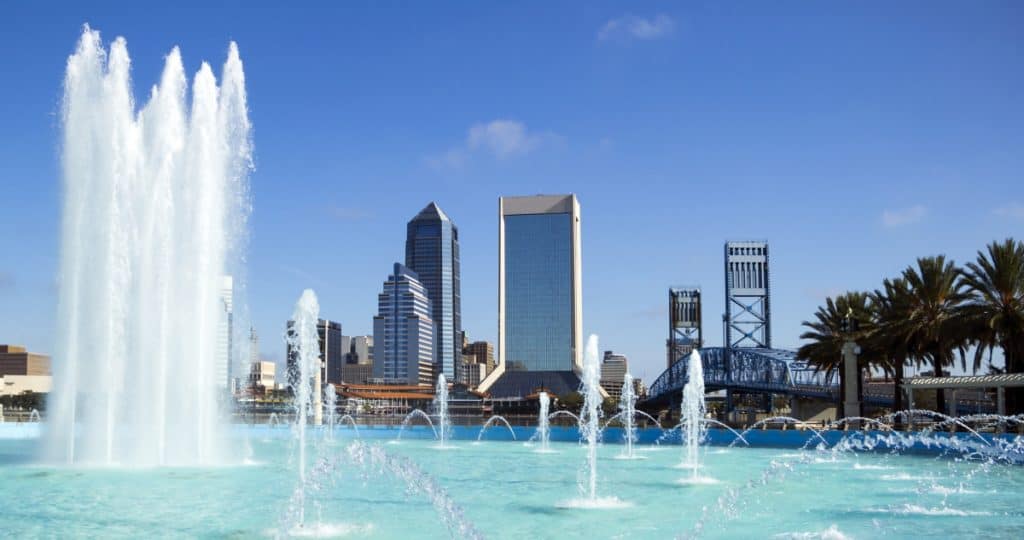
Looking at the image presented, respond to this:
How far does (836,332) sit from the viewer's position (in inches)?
2258

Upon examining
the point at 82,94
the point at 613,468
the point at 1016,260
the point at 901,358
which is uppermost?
the point at 82,94

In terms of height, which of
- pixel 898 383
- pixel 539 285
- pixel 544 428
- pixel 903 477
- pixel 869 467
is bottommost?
pixel 544 428

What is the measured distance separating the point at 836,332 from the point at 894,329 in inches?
399

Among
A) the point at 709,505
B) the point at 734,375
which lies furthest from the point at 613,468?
the point at 734,375

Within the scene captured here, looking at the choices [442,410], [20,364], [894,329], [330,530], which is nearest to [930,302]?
[894,329]

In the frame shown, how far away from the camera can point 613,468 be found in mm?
30031

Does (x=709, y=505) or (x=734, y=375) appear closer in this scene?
(x=709, y=505)

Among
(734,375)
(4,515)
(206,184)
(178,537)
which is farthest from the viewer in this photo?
(734,375)

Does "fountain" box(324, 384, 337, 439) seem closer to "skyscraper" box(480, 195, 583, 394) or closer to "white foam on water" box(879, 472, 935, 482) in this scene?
"white foam on water" box(879, 472, 935, 482)

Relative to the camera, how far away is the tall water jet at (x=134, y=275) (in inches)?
1013

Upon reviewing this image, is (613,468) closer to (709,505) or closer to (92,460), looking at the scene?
(709,505)

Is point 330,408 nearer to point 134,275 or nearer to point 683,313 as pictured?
point 134,275

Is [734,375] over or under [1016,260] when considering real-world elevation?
under

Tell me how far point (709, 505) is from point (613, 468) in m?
10.4
